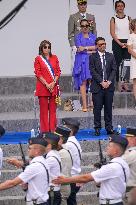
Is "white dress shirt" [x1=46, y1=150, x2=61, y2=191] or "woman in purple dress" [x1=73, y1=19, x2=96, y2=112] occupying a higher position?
"woman in purple dress" [x1=73, y1=19, x2=96, y2=112]

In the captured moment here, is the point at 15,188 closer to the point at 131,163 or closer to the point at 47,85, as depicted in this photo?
the point at 47,85

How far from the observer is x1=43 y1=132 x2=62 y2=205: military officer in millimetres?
11406

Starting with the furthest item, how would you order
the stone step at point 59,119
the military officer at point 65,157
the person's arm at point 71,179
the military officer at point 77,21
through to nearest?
the military officer at point 77,21, the stone step at point 59,119, the military officer at point 65,157, the person's arm at point 71,179

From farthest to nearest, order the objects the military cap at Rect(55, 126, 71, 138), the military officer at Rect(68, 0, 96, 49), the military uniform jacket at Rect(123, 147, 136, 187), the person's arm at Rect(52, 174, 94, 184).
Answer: the military officer at Rect(68, 0, 96, 49) → the military cap at Rect(55, 126, 71, 138) → the military uniform jacket at Rect(123, 147, 136, 187) → the person's arm at Rect(52, 174, 94, 184)

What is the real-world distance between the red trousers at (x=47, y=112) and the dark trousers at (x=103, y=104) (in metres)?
0.85

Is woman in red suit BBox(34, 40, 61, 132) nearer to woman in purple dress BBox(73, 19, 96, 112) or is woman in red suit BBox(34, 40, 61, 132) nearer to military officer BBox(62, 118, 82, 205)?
woman in purple dress BBox(73, 19, 96, 112)

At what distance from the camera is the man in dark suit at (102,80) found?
1555 cm

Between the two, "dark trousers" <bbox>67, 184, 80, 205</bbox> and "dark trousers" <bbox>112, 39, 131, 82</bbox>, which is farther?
"dark trousers" <bbox>112, 39, 131, 82</bbox>

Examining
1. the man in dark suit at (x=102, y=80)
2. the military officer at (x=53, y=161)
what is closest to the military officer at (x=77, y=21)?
the man in dark suit at (x=102, y=80)

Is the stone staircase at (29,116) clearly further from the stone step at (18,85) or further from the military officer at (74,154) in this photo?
the military officer at (74,154)

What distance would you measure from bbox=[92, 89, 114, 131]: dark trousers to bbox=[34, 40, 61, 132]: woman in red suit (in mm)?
844

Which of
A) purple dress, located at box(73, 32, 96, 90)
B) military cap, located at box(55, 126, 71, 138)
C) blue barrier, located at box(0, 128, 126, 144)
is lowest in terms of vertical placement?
blue barrier, located at box(0, 128, 126, 144)

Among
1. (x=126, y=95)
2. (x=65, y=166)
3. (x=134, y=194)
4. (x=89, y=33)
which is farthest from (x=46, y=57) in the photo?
(x=134, y=194)

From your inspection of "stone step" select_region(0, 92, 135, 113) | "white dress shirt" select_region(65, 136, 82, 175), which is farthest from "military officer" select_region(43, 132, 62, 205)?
"stone step" select_region(0, 92, 135, 113)
